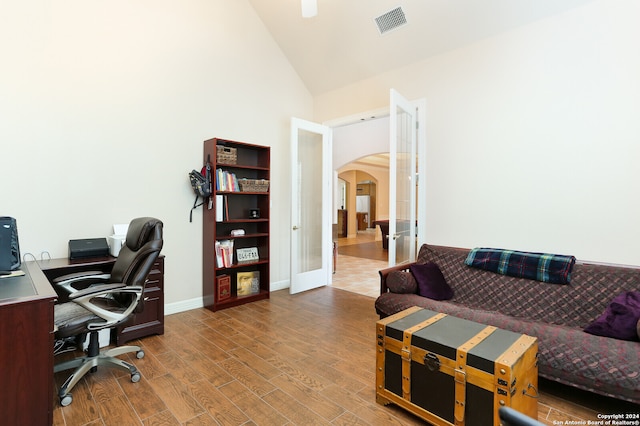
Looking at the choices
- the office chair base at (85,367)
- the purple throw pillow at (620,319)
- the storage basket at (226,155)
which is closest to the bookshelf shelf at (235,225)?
the storage basket at (226,155)

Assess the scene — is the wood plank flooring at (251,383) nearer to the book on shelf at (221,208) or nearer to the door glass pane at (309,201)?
the book on shelf at (221,208)

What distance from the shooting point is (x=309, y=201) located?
15.5 ft

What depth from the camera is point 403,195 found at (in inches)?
142

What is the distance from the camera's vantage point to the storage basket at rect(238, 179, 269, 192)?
392 cm

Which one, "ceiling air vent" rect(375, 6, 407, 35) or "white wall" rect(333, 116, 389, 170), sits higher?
"ceiling air vent" rect(375, 6, 407, 35)

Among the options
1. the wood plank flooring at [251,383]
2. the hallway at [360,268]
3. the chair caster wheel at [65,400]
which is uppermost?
the hallway at [360,268]

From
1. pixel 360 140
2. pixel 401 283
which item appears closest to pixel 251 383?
pixel 401 283

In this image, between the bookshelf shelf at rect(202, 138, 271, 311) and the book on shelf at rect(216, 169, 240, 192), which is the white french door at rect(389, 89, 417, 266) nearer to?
the bookshelf shelf at rect(202, 138, 271, 311)

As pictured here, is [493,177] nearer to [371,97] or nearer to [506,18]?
[506,18]

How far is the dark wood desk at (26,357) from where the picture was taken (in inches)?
59.2

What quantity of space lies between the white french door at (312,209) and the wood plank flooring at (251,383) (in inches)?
53.1

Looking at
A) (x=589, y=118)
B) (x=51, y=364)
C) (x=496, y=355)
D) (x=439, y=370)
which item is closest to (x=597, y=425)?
(x=496, y=355)

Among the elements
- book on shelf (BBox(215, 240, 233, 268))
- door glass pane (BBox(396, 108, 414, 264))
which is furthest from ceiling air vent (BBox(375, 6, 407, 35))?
book on shelf (BBox(215, 240, 233, 268))

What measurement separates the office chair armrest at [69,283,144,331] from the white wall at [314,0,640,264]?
9.83 feet
